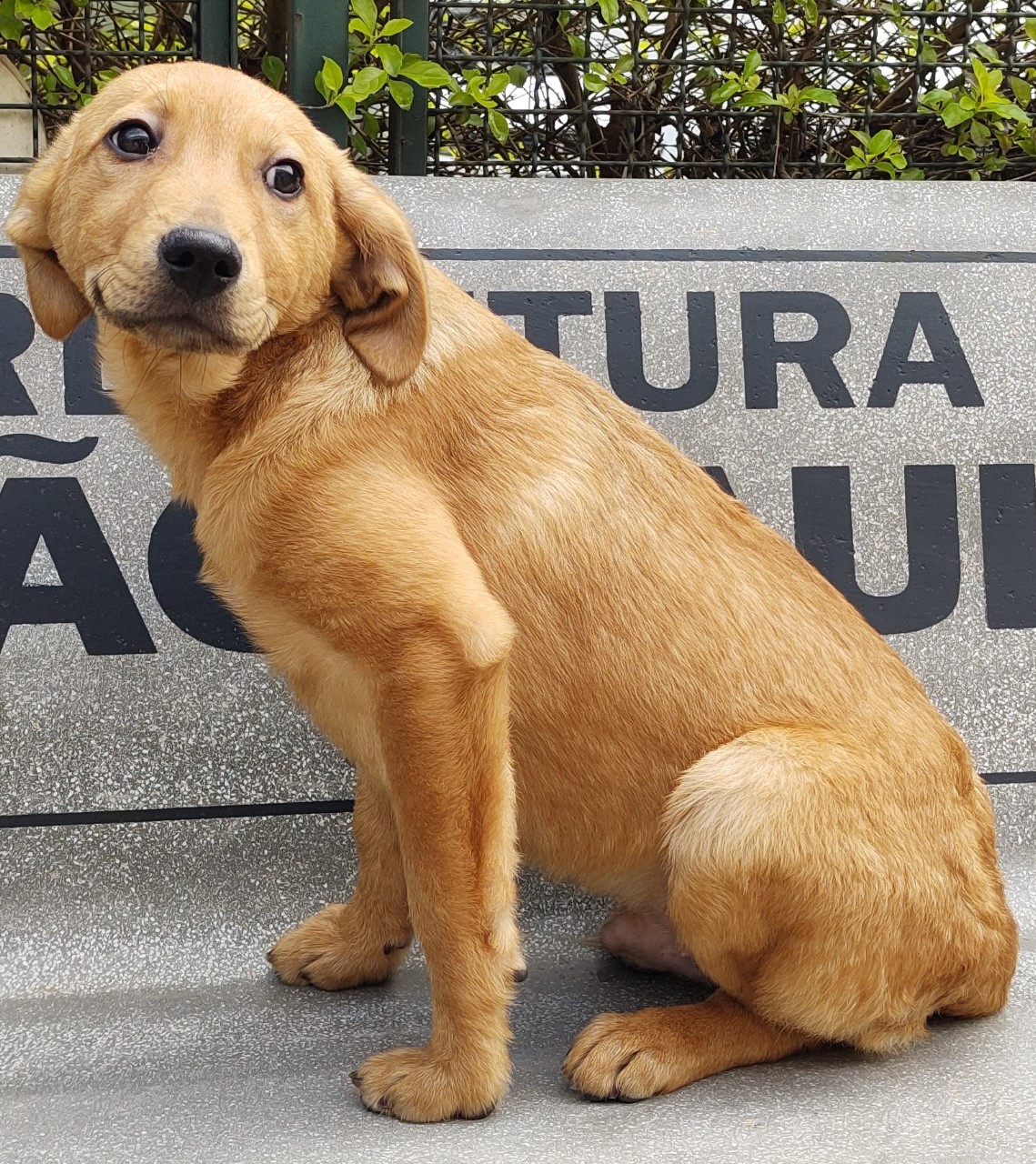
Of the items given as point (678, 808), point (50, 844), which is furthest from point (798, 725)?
point (50, 844)

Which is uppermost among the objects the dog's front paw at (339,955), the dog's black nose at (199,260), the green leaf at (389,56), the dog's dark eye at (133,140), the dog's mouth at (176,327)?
the green leaf at (389,56)

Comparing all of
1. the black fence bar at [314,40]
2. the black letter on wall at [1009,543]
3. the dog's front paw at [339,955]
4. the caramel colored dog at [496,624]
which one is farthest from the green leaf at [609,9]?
the dog's front paw at [339,955]

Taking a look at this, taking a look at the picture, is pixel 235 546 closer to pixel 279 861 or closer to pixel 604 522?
pixel 604 522

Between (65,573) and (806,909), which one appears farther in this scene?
(65,573)

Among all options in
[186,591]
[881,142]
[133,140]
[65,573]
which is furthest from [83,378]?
[881,142]

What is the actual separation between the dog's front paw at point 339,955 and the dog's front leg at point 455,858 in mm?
593

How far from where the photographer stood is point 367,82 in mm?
3928

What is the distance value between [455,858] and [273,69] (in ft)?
10.1

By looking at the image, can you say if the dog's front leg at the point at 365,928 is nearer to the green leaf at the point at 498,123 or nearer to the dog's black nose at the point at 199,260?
the dog's black nose at the point at 199,260

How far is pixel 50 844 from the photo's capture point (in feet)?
10.7

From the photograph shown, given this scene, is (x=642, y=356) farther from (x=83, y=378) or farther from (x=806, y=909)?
(x=806, y=909)

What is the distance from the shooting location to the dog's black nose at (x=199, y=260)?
6.65 feet

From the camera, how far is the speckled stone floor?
7.26ft

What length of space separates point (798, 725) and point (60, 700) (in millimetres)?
1985
